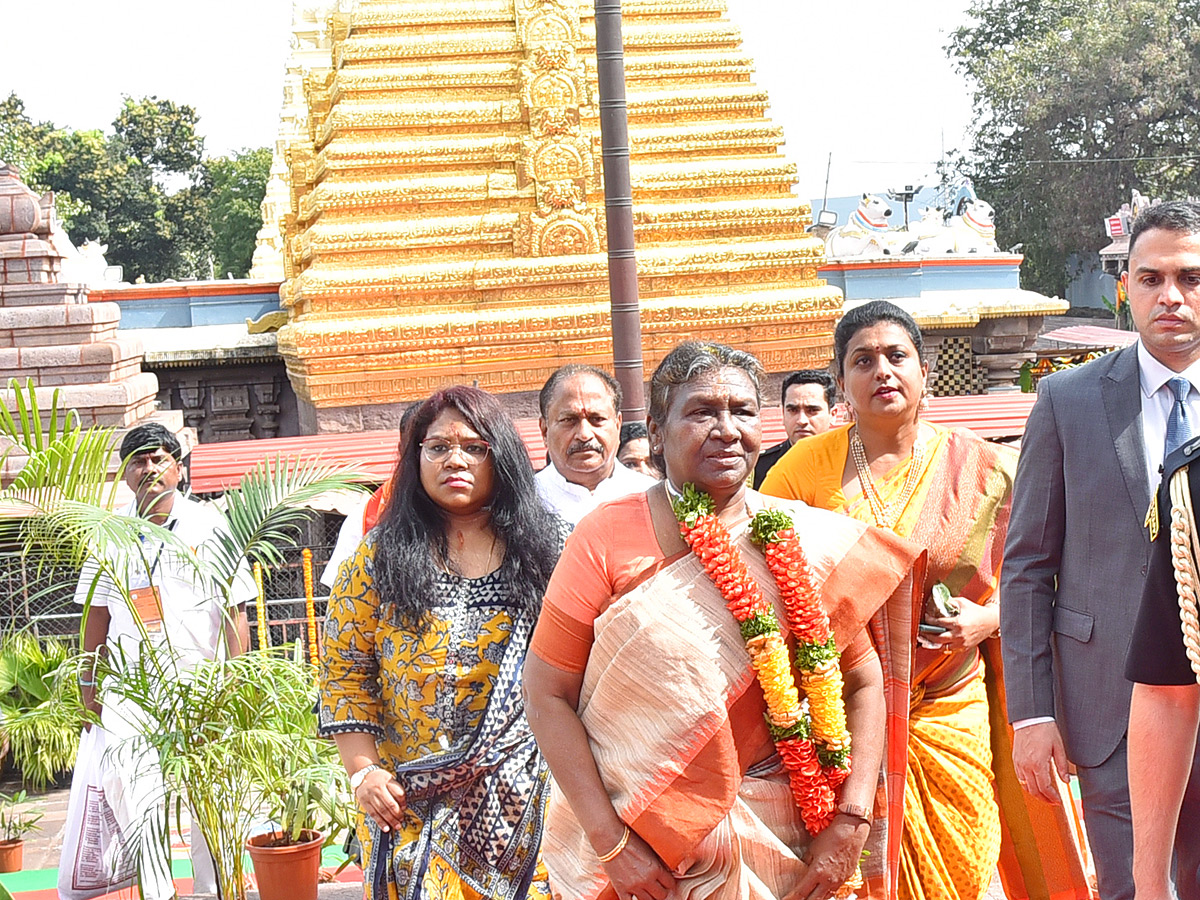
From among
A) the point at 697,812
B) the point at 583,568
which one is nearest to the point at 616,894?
the point at 697,812

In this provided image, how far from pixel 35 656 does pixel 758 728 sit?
16.8ft

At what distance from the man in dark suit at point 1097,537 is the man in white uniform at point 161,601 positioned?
113 inches

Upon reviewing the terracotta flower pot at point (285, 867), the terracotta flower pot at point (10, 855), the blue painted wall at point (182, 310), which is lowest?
the terracotta flower pot at point (10, 855)

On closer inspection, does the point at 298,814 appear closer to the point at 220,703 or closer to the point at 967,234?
the point at 220,703

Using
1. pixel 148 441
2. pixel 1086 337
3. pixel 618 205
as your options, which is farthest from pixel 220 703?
pixel 1086 337

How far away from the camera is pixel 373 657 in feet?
11.0

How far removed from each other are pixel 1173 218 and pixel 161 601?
12.1ft

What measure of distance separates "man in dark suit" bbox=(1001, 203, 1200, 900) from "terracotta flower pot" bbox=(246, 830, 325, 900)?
2.43m

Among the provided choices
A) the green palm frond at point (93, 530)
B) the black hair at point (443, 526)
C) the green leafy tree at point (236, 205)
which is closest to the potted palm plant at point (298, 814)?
the green palm frond at point (93, 530)

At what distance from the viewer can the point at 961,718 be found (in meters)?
3.52

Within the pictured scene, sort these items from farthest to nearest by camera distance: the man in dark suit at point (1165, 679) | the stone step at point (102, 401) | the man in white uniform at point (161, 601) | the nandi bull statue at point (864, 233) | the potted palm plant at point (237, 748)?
1. the nandi bull statue at point (864, 233)
2. the stone step at point (102, 401)
3. the man in white uniform at point (161, 601)
4. the potted palm plant at point (237, 748)
5. the man in dark suit at point (1165, 679)

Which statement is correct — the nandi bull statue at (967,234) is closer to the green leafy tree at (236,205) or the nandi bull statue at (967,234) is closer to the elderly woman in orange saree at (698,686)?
the elderly woman in orange saree at (698,686)

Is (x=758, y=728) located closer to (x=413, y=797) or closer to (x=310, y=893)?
(x=413, y=797)

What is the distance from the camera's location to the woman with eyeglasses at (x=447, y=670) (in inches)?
126
